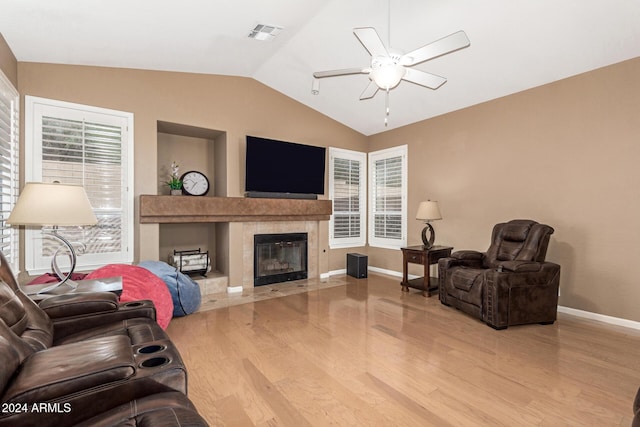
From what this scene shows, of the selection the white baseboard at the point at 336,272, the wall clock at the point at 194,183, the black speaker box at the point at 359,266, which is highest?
the wall clock at the point at 194,183

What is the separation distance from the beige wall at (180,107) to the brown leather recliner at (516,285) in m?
2.58

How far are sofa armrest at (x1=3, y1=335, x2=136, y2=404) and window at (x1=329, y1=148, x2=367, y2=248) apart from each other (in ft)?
15.6

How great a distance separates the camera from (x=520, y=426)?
1.81 meters

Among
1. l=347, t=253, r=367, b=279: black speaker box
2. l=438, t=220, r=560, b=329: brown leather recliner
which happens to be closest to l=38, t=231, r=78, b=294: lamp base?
l=438, t=220, r=560, b=329: brown leather recliner

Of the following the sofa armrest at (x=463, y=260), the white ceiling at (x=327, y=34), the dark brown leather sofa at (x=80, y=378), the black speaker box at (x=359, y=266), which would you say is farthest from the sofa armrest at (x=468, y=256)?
the dark brown leather sofa at (x=80, y=378)

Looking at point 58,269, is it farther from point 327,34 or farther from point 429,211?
point 429,211

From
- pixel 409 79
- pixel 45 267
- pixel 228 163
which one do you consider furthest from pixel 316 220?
pixel 45 267

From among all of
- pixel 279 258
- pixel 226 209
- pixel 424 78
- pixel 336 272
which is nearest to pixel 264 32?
pixel 424 78

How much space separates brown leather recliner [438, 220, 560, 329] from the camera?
3266 millimetres

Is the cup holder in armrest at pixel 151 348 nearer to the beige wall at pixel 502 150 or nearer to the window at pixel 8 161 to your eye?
the window at pixel 8 161

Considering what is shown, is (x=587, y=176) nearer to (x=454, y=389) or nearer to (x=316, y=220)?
(x=454, y=389)

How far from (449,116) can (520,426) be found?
4294 millimetres

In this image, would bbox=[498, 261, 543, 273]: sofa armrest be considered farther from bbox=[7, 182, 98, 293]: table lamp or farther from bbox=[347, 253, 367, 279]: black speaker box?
bbox=[7, 182, 98, 293]: table lamp

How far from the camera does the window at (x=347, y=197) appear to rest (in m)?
5.93
